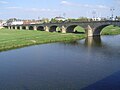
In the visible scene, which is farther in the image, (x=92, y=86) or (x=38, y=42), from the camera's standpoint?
(x=38, y=42)

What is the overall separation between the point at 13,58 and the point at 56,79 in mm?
20502

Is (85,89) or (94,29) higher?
(94,29)

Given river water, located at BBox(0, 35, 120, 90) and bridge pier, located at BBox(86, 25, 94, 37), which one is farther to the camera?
bridge pier, located at BBox(86, 25, 94, 37)

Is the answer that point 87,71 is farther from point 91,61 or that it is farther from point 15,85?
point 15,85

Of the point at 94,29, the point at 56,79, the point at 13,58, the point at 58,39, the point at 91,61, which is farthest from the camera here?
the point at 94,29

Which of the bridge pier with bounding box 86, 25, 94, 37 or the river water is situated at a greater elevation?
the bridge pier with bounding box 86, 25, 94, 37

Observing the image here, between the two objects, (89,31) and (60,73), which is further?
(89,31)

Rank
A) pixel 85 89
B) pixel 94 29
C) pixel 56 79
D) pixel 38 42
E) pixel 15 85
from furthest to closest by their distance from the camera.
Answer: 1. pixel 94 29
2. pixel 38 42
3. pixel 56 79
4. pixel 15 85
5. pixel 85 89

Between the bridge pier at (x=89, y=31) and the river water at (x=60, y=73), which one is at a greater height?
the bridge pier at (x=89, y=31)

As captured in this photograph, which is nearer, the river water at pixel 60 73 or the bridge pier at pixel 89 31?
the river water at pixel 60 73

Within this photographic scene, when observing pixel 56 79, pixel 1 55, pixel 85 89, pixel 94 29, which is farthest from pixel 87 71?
pixel 94 29

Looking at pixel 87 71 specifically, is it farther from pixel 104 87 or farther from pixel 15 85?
pixel 15 85

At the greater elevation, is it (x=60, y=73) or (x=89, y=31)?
(x=89, y=31)

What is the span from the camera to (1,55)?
185 feet
